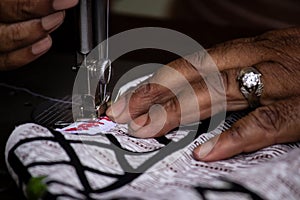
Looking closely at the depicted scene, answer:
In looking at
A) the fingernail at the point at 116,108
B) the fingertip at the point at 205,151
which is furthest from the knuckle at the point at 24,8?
the fingertip at the point at 205,151

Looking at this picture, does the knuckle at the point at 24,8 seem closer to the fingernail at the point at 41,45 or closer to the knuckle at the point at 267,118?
the fingernail at the point at 41,45

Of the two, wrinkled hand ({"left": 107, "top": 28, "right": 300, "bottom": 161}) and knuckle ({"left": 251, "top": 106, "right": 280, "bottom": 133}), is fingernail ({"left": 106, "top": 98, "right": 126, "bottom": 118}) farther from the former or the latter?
knuckle ({"left": 251, "top": 106, "right": 280, "bottom": 133})

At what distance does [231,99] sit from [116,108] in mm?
190

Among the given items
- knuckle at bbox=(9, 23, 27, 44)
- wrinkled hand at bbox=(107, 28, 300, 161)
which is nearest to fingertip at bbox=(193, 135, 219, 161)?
wrinkled hand at bbox=(107, 28, 300, 161)

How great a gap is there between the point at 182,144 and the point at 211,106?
0.14 meters

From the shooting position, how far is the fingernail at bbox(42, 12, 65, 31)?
2.90 feet

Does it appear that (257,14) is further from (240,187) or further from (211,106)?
(240,187)

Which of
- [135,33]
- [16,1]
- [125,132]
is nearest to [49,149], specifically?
[125,132]

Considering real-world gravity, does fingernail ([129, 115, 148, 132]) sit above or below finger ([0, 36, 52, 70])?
below

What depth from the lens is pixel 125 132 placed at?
0.83m

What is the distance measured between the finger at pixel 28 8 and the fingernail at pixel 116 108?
17cm

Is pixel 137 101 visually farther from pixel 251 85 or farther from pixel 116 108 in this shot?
pixel 251 85

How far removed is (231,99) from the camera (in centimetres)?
92

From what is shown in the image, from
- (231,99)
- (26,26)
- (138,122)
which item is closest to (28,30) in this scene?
(26,26)
